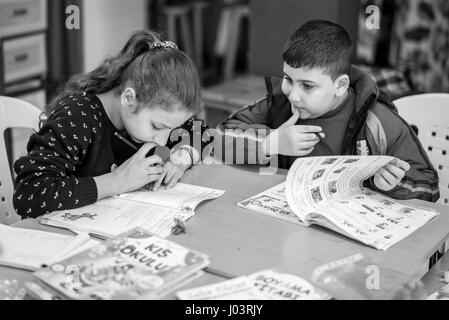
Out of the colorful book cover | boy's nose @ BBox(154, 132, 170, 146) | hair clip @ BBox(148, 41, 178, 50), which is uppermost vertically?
hair clip @ BBox(148, 41, 178, 50)

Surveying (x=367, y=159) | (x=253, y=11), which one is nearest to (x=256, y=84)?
(x=253, y=11)

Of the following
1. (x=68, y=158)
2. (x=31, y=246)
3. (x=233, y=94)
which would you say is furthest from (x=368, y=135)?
(x=233, y=94)

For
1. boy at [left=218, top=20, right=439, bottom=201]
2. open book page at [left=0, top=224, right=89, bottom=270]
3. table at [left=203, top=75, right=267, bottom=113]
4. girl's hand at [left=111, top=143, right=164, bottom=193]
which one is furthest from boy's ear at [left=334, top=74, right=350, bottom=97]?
table at [left=203, top=75, right=267, bottom=113]

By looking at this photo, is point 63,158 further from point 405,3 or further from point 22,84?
point 405,3

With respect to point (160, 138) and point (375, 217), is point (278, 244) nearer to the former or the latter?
point (375, 217)

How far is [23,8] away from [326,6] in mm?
1366

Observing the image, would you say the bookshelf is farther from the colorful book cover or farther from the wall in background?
the colorful book cover

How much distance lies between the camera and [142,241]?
1184 millimetres

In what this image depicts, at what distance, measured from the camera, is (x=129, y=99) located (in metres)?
1.51

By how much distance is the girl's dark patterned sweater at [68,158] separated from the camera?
138 cm

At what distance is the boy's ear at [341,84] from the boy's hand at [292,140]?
0.12m

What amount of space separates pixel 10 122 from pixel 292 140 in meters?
0.80

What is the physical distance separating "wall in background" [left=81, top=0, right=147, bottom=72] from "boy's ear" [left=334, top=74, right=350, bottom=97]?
1913mm

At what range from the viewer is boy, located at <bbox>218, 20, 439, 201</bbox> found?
159 centimetres
